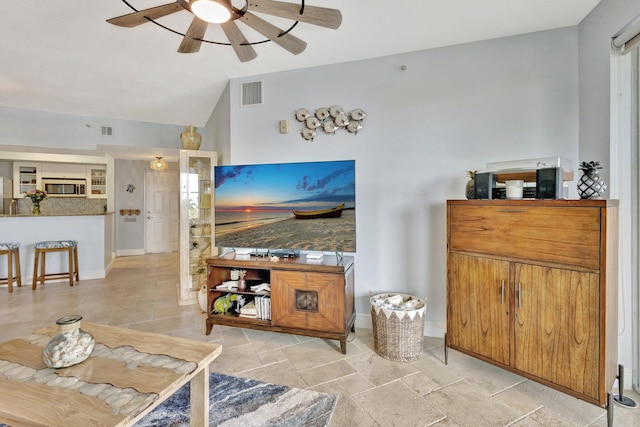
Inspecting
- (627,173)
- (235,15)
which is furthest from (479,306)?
(235,15)

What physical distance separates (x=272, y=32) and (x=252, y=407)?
2.20 metres

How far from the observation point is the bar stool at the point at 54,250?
14.0 feet

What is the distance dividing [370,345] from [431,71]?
2.45m

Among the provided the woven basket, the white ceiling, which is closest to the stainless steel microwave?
the white ceiling

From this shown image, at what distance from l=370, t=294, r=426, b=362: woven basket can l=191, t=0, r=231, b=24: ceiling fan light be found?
2.15 m

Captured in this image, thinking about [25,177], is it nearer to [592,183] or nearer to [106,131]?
[106,131]

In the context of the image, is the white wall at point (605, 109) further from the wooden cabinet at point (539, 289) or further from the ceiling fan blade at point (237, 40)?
the ceiling fan blade at point (237, 40)

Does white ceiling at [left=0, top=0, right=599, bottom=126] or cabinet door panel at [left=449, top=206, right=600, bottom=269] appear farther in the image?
white ceiling at [left=0, top=0, right=599, bottom=126]

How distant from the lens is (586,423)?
1.65 m

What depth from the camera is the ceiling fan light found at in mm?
1409

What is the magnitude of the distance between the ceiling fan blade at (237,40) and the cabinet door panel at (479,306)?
6.62 feet

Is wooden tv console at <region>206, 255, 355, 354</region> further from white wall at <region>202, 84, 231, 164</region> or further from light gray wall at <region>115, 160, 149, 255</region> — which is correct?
light gray wall at <region>115, 160, 149, 255</region>

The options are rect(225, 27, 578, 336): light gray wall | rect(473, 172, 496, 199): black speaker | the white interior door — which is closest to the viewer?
rect(473, 172, 496, 199): black speaker

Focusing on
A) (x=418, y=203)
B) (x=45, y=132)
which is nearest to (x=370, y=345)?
(x=418, y=203)
